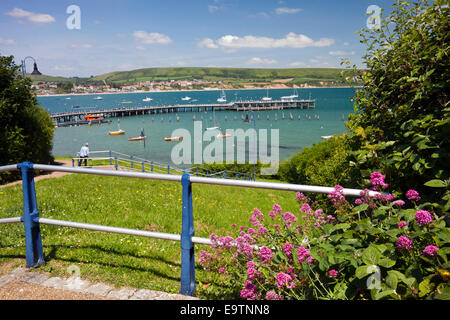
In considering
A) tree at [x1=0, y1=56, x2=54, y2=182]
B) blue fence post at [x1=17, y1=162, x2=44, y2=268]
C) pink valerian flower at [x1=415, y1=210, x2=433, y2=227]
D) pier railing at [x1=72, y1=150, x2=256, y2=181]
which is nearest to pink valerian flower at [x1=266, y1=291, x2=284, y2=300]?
pink valerian flower at [x1=415, y1=210, x2=433, y2=227]

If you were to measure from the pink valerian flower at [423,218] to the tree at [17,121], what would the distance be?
1897 centimetres

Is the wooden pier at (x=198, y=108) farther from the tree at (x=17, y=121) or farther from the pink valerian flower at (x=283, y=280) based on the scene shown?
the pink valerian flower at (x=283, y=280)

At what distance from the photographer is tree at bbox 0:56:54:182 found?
17078 millimetres

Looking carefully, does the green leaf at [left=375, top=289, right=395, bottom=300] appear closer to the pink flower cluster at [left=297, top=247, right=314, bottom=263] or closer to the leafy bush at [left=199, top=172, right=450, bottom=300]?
the leafy bush at [left=199, top=172, right=450, bottom=300]

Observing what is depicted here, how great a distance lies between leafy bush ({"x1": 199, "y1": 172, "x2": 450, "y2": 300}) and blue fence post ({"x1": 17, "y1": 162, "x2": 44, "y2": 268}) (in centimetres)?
217

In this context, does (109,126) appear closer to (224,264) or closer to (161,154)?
(161,154)

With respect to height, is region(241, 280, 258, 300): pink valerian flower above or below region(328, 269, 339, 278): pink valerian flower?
below

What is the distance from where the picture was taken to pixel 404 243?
176cm

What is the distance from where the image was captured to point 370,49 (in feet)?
11.2

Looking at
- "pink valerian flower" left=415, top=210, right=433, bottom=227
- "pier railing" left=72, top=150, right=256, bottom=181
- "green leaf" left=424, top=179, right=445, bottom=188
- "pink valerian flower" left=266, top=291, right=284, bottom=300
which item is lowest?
"pier railing" left=72, top=150, right=256, bottom=181

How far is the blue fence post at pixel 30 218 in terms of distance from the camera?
333 centimetres

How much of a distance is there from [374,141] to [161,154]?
194 feet

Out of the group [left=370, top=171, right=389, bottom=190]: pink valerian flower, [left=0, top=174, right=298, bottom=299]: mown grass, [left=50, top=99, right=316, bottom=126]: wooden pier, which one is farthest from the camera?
[left=50, top=99, right=316, bottom=126]: wooden pier
